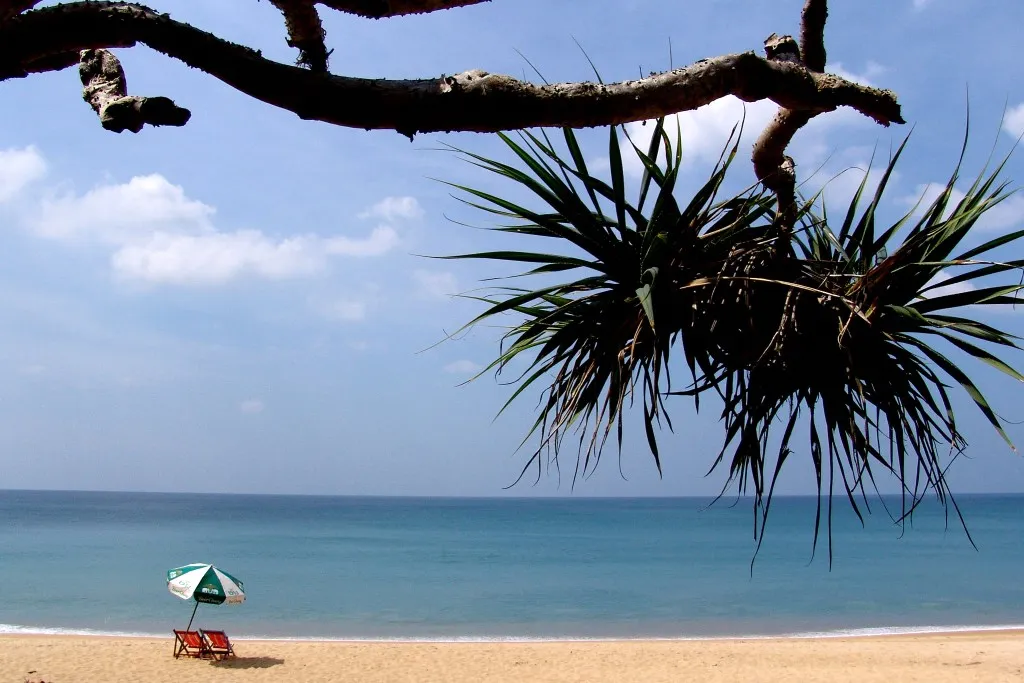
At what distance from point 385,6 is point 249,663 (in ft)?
42.6

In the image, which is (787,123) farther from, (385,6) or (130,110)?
(130,110)

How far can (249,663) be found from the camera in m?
13.0

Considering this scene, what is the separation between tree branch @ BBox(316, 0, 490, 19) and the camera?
6.15 ft

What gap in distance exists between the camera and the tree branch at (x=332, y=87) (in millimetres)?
1765

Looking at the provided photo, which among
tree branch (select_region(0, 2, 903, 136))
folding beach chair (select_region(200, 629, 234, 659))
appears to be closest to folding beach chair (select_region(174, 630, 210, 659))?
folding beach chair (select_region(200, 629, 234, 659))

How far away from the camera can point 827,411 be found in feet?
10.6

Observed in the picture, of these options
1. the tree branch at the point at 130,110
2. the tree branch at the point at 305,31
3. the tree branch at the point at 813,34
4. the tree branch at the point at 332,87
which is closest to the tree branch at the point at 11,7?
the tree branch at the point at 332,87

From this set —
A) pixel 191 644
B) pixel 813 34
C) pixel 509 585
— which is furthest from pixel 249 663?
pixel 509 585

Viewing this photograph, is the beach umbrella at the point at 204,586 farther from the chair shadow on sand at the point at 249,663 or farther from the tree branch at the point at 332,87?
the tree branch at the point at 332,87

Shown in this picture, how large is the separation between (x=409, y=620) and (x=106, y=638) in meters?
7.88

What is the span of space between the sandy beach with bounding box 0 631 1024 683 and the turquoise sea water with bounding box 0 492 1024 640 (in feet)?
10.5

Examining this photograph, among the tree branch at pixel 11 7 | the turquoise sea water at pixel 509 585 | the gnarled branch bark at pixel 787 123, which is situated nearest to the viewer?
the tree branch at pixel 11 7

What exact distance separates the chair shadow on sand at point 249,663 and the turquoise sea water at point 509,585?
561 cm

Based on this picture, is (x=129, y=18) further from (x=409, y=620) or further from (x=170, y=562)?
(x=170, y=562)
